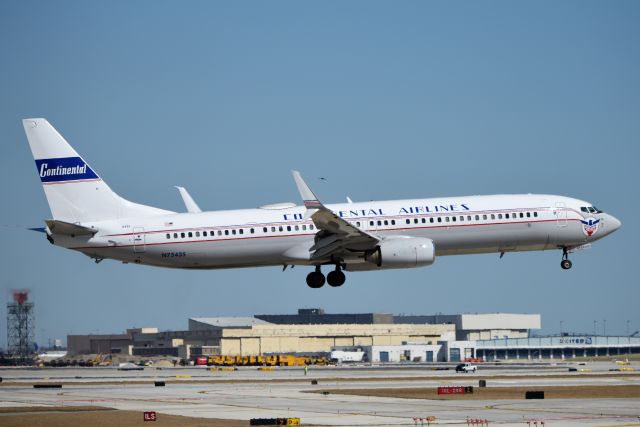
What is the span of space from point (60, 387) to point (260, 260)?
15.9 m

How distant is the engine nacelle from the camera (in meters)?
77.5

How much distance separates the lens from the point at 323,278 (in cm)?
8288

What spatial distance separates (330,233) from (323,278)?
5.87m

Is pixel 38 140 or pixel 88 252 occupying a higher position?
pixel 38 140

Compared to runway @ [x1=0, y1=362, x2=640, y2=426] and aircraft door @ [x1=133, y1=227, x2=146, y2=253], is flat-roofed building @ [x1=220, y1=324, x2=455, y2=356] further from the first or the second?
aircraft door @ [x1=133, y1=227, x2=146, y2=253]

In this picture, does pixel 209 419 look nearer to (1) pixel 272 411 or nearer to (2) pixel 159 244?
(1) pixel 272 411

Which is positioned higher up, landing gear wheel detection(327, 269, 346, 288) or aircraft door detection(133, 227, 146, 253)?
aircraft door detection(133, 227, 146, 253)

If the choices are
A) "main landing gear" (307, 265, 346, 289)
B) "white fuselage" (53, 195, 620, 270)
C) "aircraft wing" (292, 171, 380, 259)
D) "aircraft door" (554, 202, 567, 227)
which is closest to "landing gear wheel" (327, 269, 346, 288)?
"main landing gear" (307, 265, 346, 289)

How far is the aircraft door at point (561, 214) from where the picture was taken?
81812 millimetres

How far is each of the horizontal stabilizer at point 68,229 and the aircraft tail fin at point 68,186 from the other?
1827 millimetres

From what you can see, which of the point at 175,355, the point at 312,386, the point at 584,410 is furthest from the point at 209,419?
the point at 175,355

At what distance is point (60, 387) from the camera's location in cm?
7431

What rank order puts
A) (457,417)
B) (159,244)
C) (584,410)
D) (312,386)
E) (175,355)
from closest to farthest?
(457,417), (584,410), (312,386), (159,244), (175,355)

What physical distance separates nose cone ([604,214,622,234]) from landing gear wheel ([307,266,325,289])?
21418 mm
